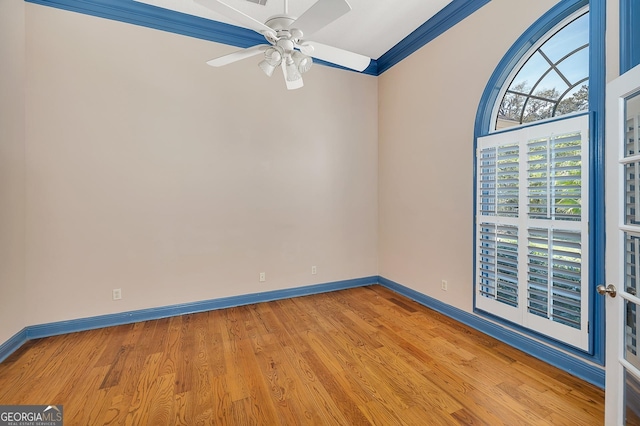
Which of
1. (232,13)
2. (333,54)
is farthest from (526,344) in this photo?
(232,13)

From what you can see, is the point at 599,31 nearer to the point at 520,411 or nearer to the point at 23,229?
the point at 520,411

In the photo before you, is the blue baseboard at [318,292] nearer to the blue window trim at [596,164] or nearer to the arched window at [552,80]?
the blue window trim at [596,164]

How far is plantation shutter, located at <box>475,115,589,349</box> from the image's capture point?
2004mm

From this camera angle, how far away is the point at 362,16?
3.04 m

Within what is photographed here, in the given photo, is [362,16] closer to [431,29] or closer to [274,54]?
[431,29]

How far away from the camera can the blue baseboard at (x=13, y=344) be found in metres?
2.28

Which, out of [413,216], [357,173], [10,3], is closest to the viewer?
[10,3]

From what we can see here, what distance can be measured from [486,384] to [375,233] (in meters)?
2.47

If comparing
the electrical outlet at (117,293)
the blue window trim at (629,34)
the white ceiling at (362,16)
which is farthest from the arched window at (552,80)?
the electrical outlet at (117,293)

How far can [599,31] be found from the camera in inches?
73.1

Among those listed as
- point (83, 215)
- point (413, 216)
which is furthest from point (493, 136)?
point (83, 215)

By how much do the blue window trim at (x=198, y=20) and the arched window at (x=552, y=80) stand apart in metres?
0.76

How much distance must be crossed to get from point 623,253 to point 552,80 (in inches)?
63.9

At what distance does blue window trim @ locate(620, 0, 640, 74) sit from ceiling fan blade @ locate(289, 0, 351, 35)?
1.73m
